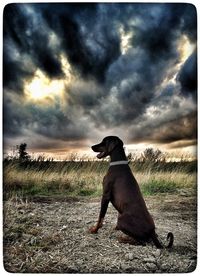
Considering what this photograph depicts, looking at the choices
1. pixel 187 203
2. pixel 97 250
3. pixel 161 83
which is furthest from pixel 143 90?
pixel 97 250

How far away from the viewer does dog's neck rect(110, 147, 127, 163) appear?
5027 millimetres

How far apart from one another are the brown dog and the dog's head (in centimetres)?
9

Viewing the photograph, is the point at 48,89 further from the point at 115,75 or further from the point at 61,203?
the point at 61,203

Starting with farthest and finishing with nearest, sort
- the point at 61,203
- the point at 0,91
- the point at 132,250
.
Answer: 1. the point at 61,203
2. the point at 0,91
3. the point at 132,250

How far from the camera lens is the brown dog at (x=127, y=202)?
4.80m

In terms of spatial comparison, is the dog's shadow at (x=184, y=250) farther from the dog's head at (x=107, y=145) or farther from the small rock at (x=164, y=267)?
the dog's head at (x=107, y=145)

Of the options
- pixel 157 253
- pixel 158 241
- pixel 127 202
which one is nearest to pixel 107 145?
pixel 127 202

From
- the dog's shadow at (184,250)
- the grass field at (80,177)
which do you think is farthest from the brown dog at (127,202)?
the grass field at (80,177)

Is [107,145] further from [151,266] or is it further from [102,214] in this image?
[151,266]

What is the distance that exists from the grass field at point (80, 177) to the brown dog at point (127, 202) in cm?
45

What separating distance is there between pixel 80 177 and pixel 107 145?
104 cm

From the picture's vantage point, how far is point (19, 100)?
17.7 feet

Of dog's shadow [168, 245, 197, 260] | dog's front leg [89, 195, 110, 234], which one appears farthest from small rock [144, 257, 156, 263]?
dog's front leg [89, 195, 110, 234]

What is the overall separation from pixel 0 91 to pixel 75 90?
0.85m
